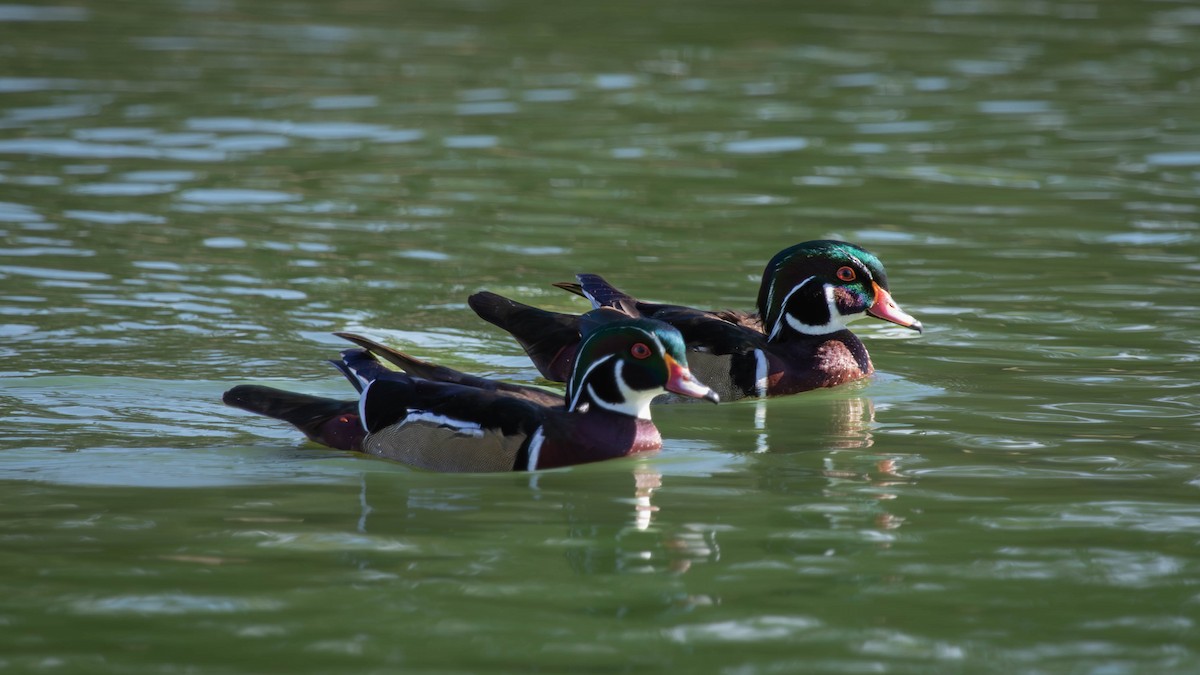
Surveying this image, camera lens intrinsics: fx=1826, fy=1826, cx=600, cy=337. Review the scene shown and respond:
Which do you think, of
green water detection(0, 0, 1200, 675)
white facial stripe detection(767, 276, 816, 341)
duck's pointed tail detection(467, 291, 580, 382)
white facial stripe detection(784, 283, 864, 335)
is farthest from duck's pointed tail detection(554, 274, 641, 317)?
white facial stripe detection(784, 283, 864, 335)

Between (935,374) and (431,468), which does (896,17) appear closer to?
(935,374)

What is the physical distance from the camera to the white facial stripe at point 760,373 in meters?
11.0

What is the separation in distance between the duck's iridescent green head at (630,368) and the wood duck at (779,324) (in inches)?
73.8

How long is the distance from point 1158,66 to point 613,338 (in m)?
17.6

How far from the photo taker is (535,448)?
8.87 meters

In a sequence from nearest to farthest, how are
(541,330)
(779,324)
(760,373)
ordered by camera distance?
(760,373) < (541,330) < (779,324)

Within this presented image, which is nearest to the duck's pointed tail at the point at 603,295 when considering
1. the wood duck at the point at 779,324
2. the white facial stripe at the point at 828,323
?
the wood duck at the point at 779,324

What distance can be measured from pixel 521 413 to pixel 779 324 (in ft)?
9.96

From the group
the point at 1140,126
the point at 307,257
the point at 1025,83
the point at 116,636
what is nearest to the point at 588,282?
the point at 307,257

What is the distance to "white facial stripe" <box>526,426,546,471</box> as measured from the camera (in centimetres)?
887

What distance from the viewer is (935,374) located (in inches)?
447

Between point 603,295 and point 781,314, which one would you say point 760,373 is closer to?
point 781,314

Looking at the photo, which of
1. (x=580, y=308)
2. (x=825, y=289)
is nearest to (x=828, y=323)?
(x=825, y=289)

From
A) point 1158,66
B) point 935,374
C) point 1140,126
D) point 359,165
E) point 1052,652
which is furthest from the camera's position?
point 1158,66
